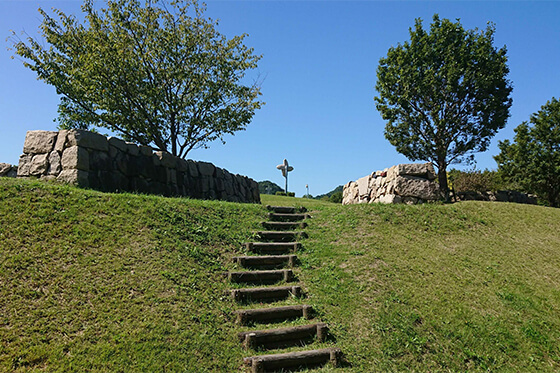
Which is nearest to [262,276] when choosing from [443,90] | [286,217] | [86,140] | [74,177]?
[286,217]

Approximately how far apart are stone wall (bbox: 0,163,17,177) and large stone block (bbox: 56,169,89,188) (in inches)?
86.7

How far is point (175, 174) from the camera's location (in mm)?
14047

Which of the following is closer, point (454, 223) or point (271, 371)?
point (271, 371)

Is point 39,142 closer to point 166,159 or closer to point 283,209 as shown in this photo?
point 166,159

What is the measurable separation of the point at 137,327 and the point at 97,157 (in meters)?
7.37

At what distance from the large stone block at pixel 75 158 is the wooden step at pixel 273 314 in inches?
289

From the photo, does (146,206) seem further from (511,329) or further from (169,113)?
(169,113)

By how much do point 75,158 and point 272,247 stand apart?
6.63 meters

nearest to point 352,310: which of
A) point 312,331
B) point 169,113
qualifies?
point 312,331

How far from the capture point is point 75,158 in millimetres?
10703

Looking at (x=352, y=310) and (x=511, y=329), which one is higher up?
(x=352, y=310)

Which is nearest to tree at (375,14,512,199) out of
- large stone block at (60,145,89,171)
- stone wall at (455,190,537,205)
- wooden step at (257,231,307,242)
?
stone wall at (455,190,537,205)

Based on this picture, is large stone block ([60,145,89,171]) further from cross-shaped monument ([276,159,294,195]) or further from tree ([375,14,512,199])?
cross-shaped monument ([276,159,294,195])

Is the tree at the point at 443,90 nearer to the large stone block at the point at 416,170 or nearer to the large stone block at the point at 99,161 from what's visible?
the large stone block at the point at 416,170
